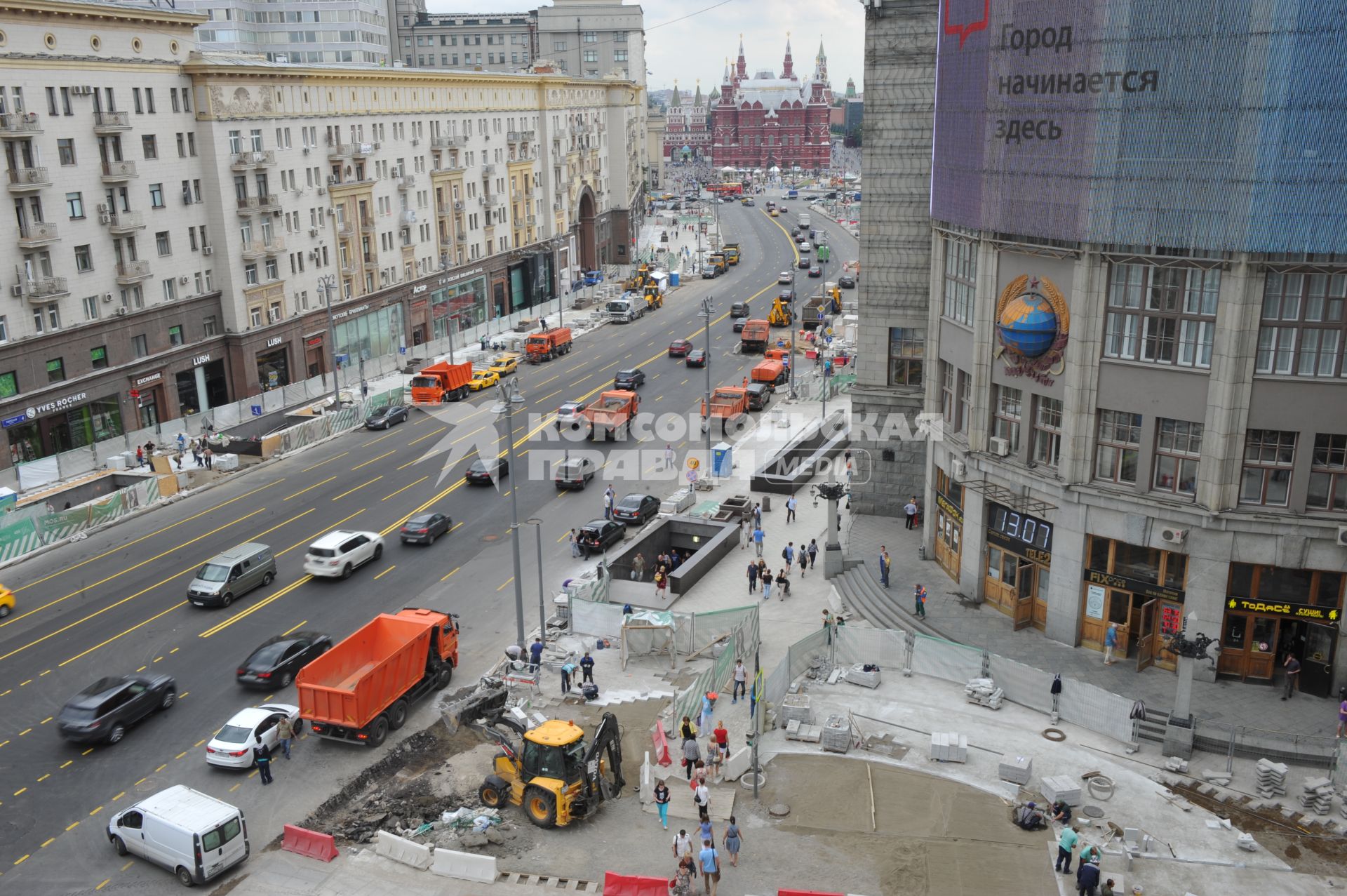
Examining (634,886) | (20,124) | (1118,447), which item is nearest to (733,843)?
(634,886)

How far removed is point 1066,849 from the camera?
26.3 metres

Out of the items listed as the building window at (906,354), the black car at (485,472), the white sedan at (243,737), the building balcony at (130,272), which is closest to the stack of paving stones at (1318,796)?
the building window at (906,354)

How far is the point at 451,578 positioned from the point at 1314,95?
114ft

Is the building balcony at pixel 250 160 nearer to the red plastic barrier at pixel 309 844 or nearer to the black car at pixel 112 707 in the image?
the black car at pixel 112 707

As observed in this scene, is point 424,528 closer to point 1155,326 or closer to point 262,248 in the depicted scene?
point 1155,326

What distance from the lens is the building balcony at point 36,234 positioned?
56.9 metres

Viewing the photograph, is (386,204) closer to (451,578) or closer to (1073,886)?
(451,578)

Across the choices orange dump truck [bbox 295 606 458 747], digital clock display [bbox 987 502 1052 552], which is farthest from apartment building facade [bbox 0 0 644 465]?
digital clock display [bbox 987 502 1052 552]

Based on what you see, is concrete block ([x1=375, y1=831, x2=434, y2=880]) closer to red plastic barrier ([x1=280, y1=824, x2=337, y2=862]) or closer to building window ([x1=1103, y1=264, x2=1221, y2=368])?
red plastic barrier ([x1=280, y1=824, x2=337, y2=862])

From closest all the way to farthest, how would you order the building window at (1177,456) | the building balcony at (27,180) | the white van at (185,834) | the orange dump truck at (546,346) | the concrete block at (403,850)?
the white van at (185,834) < the concrete block at (403,850) < the building window at (1177,456) < the building balcony at (27,180) < the orange dump truck at (546,346)

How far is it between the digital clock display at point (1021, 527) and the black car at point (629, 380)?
42.3 m

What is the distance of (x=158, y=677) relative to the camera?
35.2m

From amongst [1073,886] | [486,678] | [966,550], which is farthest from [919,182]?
[1073,886]

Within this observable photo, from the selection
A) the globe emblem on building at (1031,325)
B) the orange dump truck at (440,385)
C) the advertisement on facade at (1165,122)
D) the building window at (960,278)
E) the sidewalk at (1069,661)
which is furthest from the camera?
the orange dump truck at (440,385)
